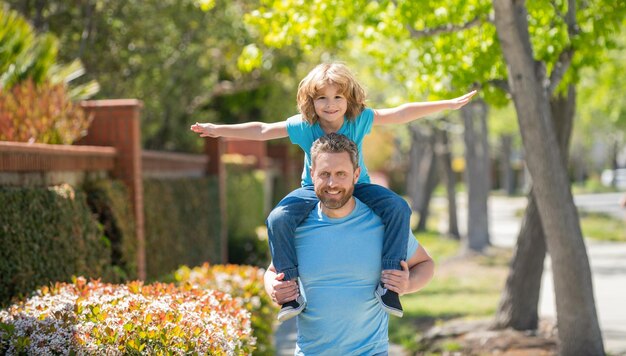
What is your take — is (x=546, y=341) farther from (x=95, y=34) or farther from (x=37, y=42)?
(x=95, y=34)

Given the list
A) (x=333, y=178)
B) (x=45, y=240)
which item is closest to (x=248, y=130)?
(x=333, y=178)

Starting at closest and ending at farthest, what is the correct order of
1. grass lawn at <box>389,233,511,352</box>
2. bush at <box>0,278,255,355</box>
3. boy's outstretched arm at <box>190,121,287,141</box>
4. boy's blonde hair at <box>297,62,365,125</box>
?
boy's blonde hair at <box>297,62,365,125</box> → boy's outstretched arm at <box>190,121,287,141</box> → bush at <box>0,278,255,355</box> → grass lawn at <box>389,233,511,352</box>

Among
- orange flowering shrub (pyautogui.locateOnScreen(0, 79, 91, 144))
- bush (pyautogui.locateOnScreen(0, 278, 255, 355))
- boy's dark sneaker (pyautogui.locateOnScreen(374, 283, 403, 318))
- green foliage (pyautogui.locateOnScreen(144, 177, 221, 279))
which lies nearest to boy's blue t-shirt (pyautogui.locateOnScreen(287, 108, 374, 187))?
boy's dark sneaker (pyautogui.locateOnScreen(374, 283, 403, 318))

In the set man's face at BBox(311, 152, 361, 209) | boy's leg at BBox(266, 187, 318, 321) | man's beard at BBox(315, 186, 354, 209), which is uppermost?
man's face at BBox(311, 152, 361, 209)

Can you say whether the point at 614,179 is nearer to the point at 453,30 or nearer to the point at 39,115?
the point at 453,30

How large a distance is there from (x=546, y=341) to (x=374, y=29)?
357cm

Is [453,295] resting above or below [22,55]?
below

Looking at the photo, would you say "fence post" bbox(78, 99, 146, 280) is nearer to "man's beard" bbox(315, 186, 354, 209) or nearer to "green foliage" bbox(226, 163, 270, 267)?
"man's beard" bbox(315, 186, 354, 209)

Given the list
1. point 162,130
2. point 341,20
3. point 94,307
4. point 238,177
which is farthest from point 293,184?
point 94,307

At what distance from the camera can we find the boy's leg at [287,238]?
3.88 m

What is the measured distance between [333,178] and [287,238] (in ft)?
1.12

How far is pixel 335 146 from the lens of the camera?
377cm

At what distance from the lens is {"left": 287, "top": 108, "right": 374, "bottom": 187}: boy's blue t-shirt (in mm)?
4238

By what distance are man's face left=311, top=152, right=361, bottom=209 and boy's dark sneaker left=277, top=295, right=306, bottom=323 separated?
417 millimetres
